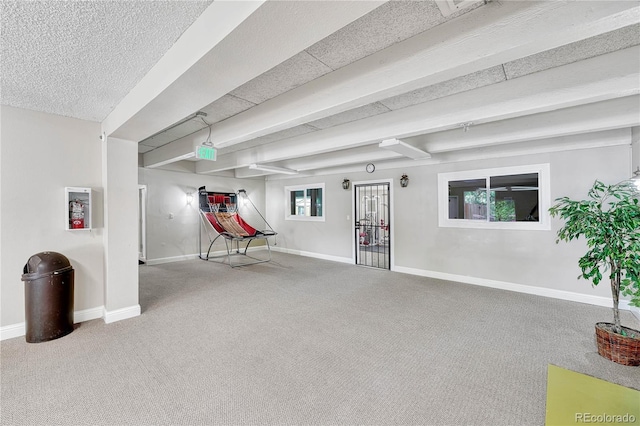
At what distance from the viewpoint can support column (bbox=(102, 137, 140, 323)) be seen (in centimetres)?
332

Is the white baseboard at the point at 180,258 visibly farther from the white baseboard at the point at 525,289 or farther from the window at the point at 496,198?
the window at the point at 496,198

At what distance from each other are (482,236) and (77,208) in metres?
6.13

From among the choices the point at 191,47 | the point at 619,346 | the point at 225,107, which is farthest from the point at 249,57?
the point at 619,346

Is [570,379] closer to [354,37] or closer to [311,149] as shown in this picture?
[354,37]

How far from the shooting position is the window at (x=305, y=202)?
762 cm

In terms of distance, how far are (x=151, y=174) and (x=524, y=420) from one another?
7.71 m

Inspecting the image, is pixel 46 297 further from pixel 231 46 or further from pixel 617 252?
pixel 617 252

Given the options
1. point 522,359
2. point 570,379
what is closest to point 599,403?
point 570,379

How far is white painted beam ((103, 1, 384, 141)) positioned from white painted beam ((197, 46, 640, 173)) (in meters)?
2.03

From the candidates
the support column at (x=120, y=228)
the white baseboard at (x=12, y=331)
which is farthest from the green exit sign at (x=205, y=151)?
the white baseboard at (x=12, y=331)

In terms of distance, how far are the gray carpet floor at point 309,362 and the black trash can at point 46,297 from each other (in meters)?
0.14

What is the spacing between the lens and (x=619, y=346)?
2.37 metres

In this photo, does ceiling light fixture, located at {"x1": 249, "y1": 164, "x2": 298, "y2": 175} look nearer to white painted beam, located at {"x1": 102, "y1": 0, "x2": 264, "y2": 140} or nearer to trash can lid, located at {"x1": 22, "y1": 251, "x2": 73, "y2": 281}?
white painted beam, located at {"x1": 102, "y1": 0, "x2": 264, "y2": 140}

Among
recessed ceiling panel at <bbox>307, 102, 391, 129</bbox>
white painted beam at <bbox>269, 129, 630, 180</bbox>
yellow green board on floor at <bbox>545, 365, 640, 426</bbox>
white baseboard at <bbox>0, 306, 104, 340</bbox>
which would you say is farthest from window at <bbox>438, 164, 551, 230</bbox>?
white baseboard at <bbox>0, 306, 104, 340</bbox>
